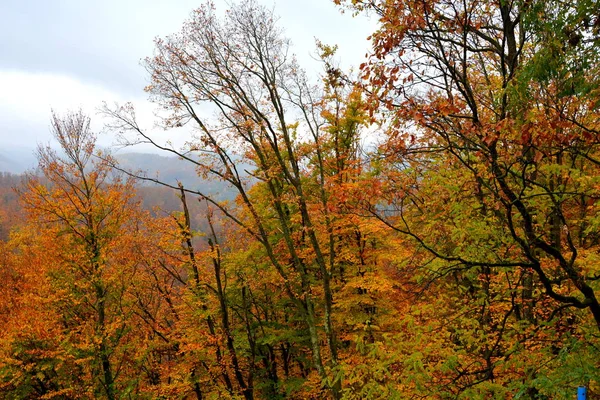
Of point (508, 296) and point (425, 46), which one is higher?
point (425, 46)

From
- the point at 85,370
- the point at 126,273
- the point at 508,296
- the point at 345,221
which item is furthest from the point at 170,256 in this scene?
the point at 508,296

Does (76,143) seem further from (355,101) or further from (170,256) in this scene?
(355,101)

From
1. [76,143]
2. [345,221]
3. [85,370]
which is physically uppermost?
[76,143]

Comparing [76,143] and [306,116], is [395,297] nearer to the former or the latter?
[306,116]

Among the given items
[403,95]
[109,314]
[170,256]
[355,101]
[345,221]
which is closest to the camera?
[403,95]

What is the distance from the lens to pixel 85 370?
13.8m

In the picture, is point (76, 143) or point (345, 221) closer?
point (345, 221)

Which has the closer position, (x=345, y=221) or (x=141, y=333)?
(x=345, y=221)

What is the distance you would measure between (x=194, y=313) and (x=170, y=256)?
8.08 ft

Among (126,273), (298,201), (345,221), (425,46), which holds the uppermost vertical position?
(425,46)

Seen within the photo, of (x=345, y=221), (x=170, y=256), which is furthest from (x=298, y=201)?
(x=170, y=256)

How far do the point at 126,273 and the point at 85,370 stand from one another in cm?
379

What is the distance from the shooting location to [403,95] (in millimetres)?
4785

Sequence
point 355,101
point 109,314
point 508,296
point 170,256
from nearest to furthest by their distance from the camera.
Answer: point 508,296 → point 355,101 → point 170,256 → point 109,314
